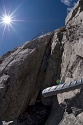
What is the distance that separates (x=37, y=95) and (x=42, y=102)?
1.35m

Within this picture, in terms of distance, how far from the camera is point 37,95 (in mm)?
25516

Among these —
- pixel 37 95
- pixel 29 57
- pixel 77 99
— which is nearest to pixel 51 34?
pixel 29 57

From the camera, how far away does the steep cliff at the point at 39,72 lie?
68.1 ft

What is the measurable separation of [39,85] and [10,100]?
4.36m

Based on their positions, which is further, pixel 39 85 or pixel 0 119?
pixel 39 85

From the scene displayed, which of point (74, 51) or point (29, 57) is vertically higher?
point (29, 57)

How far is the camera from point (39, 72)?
2552cm

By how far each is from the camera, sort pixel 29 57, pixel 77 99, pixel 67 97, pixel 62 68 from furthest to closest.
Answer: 1. pixel 29 57
2. pixel 62 68
3. pixel 67 97
4. pixel 77 99

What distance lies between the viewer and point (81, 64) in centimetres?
1836

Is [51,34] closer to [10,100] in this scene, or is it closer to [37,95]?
[37,95]

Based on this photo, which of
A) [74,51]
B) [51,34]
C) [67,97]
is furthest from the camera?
[51,34]

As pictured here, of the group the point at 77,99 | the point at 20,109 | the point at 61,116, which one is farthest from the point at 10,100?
the point at 77,99

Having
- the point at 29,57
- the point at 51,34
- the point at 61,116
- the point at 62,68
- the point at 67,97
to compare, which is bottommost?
the point at 61,116

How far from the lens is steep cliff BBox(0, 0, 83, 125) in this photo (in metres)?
20.8
